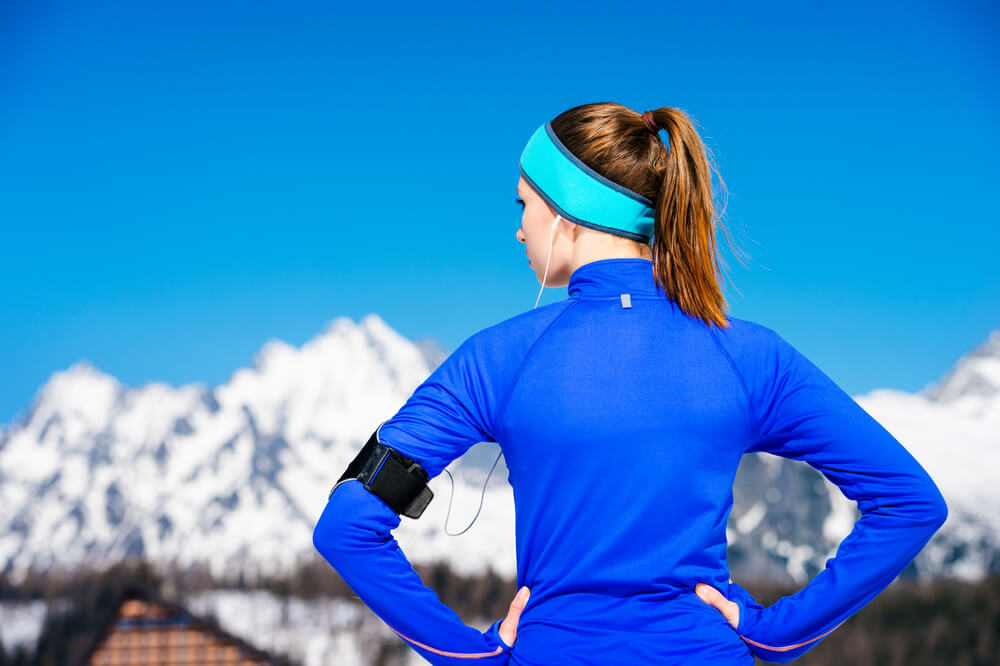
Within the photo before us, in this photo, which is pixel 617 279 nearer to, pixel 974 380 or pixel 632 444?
pixel 632 444

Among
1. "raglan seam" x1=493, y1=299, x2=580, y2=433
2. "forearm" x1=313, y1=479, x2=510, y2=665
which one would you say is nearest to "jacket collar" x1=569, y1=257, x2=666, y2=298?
"raglan seam" x1=493, y1=299, x2=580, y2=433

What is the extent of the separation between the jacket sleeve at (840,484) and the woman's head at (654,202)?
23cm

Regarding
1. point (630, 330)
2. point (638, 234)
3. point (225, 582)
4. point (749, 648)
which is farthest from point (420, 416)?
point (225, 582)

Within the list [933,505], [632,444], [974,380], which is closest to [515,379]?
[632,444]

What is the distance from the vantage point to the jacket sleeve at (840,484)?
2.06 metres

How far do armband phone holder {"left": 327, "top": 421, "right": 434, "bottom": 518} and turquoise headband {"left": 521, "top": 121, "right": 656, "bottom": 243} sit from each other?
71cm

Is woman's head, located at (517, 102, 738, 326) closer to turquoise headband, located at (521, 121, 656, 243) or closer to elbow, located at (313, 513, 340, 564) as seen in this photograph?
turquoise headband, located at (521, 121, 656, 243)

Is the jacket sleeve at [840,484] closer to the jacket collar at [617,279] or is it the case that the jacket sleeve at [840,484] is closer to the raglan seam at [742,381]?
the raglan seam at [742,381]

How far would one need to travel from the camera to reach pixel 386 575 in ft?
6.53

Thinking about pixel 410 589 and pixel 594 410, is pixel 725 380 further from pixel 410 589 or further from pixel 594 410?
pixel 410 589

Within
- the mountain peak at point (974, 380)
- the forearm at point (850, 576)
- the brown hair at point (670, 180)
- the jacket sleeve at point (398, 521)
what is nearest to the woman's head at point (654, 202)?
the brown hair at point (670, 180)

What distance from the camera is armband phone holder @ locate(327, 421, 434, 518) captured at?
6.51 feet

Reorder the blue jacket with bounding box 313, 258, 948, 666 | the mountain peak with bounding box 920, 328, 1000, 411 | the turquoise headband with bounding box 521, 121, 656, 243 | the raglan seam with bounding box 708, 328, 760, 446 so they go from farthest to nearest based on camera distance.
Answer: the mountain peak with bounding box 920, 328, 1000, 411 → the turquoise headband with bounding box 521, 121, 656, 243 → the raglan seam with bounding box 708, 328, 760, 446 → the blue jacket with bounding box 313, 258, 948, 666

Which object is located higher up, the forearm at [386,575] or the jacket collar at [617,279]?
the jacket collar at [617,279]
